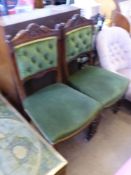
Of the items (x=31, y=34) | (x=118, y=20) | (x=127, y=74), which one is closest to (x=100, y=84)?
(x=127, y=74)

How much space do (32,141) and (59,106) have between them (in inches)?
12.6

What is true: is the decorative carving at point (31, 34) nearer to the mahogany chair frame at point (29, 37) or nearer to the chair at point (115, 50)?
the mahogany chair frame at point (29, 37)

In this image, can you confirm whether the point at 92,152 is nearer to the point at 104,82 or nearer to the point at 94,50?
the point at 104,82

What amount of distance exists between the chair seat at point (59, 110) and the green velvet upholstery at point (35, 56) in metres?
0.20

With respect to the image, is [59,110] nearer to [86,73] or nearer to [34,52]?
[34,52]

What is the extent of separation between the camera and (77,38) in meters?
1.86

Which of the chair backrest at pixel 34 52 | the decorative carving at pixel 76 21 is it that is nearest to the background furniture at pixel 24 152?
the chair backrest at pixel 34 52

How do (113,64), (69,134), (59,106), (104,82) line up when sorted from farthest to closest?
(113,64)
(104,82)
(59,106)
(69,134)

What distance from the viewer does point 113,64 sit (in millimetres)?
2129

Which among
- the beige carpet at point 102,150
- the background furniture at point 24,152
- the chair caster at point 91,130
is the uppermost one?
the background furniture at point 24,152

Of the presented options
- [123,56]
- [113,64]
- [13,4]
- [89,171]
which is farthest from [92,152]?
[13,4]

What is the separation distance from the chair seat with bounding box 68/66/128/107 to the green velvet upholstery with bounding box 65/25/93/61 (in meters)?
0.21

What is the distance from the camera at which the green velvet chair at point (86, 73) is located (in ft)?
5.59

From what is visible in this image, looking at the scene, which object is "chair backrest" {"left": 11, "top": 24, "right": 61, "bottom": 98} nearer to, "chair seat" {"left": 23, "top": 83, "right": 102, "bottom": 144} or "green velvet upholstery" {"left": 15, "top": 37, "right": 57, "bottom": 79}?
"green velvet upholstery" {"left": 15, "top": 37, "right": 57, "bottom": 79}
